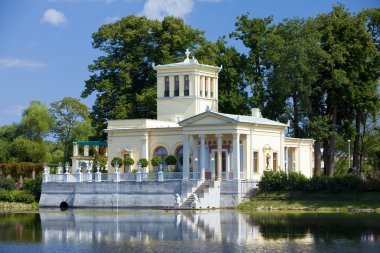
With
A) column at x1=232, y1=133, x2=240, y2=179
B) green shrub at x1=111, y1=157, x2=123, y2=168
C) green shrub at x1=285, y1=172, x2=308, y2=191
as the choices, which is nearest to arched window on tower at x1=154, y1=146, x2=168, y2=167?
green shrub at x1=111, y1=157, x2=123, y2=168

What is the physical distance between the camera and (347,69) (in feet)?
233

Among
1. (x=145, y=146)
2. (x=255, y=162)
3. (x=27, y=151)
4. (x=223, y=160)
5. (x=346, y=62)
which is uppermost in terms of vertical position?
(x=346, y=62)

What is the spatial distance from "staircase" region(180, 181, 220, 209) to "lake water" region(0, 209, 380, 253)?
255 centimetres

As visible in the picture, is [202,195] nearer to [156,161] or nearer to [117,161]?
[156,161]

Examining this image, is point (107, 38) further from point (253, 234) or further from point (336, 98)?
point (253, 234)

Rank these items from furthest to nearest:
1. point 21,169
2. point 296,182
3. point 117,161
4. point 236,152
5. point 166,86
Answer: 1. point 21,169
2. point 166,86
3. point 117,161
4. point 236,152
5. point 296,182

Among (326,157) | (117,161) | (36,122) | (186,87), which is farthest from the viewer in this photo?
(36,122)

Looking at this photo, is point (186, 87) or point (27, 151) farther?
point (27, 151)

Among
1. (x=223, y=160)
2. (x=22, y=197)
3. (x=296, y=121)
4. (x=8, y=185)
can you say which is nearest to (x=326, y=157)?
(x=296, y=121)

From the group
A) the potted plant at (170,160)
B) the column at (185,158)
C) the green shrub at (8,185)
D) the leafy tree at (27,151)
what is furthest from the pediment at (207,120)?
the leafy tree at (27,151)

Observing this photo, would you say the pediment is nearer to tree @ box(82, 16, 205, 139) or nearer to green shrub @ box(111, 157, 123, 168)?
green shrub @ box(111, 157, 123, 168)

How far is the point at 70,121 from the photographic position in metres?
103

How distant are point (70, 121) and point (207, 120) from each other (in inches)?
1704

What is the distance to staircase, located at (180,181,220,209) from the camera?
2367 inches
